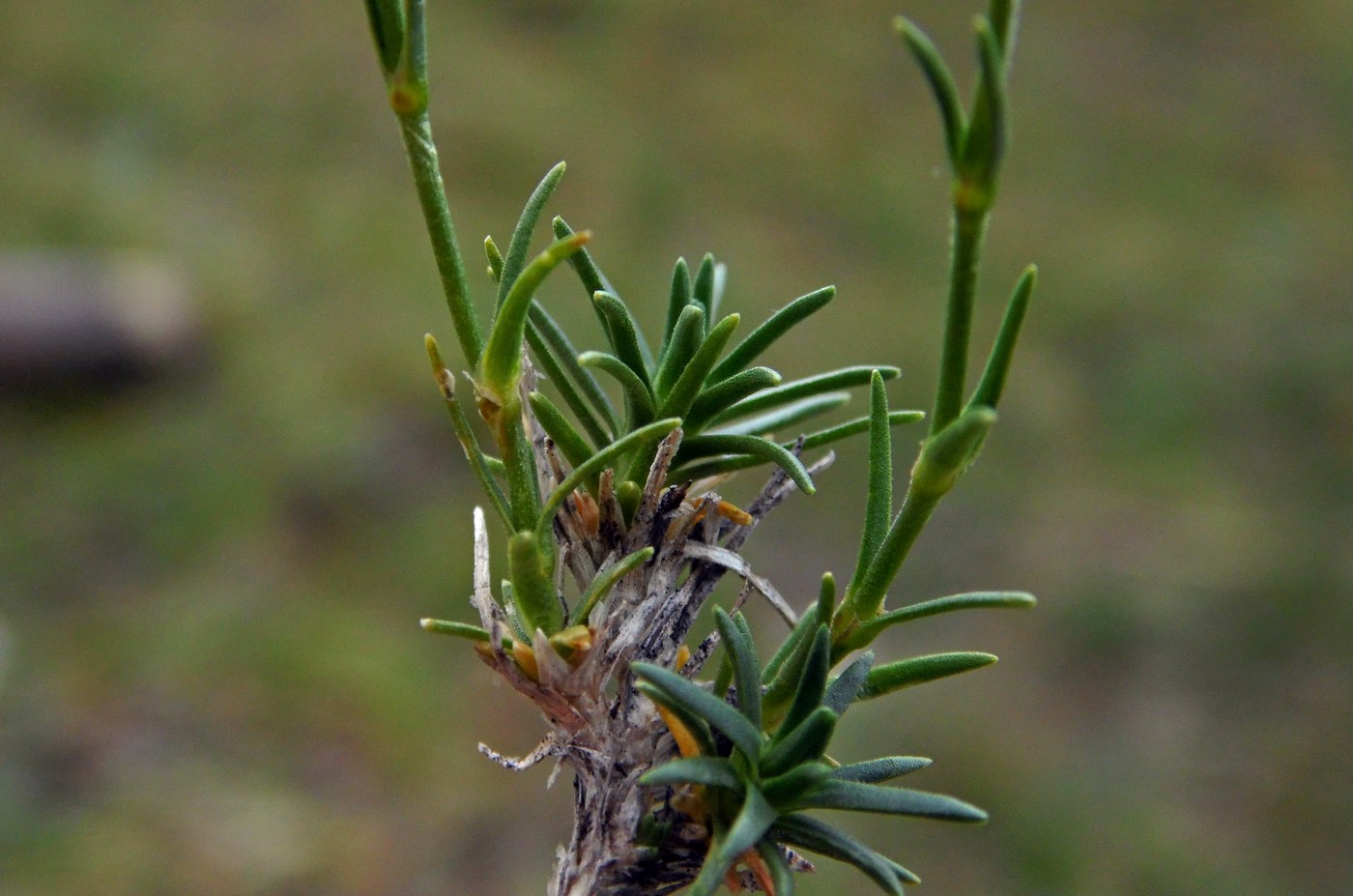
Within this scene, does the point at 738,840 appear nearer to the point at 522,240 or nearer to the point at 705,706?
the point at 705,706

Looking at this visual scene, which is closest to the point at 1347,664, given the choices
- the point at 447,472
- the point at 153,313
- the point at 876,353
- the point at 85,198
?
the point at 876,353

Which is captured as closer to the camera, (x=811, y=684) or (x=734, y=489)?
(x=811, y=684)

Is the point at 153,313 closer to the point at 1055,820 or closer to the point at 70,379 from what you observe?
the point at 70,379

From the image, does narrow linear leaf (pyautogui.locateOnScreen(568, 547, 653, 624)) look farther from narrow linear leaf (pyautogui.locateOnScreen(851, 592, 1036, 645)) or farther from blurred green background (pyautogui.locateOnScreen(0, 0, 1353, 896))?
blurred green background (pyautogui.locateOnScreen(0, 0, 1353, 896))

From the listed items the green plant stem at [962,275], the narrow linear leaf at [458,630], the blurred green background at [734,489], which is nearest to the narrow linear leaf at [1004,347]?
the green plant stem at [962,275]

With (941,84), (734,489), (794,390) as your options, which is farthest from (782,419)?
(734,489)

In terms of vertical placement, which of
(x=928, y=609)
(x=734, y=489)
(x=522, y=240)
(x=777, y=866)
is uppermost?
(x=734, y=489)

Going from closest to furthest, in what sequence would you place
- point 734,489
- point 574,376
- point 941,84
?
1. point 941,84
2. point 574,376
3. point 734,489
